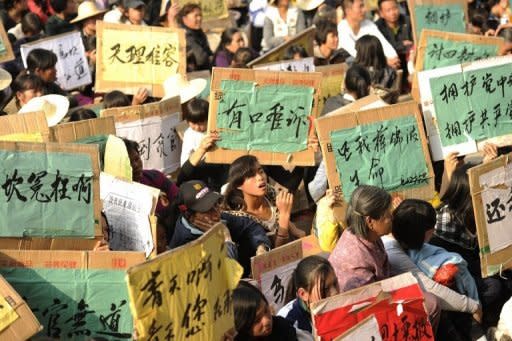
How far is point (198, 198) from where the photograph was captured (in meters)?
7.44

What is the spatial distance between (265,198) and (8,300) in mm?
3026

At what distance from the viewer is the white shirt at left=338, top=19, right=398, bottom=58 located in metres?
13.4

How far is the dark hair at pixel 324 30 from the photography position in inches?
504

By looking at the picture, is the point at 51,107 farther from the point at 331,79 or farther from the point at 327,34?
the point at 327,34

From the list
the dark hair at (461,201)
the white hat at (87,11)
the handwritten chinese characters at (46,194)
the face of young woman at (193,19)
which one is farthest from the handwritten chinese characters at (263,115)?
the white hat at (87,11)

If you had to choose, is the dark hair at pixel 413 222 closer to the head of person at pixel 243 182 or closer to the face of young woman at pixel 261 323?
the head of person at pixel 243 182

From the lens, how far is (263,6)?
1606cm

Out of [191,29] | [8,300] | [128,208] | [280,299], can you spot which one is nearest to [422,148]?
[280,299]

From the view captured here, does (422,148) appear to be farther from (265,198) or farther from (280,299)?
(280,299)

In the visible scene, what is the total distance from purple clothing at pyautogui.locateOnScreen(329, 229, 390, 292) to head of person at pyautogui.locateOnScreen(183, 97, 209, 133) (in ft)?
9.71

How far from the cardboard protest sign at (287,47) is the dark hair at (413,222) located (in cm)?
406

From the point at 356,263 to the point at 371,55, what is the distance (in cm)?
491

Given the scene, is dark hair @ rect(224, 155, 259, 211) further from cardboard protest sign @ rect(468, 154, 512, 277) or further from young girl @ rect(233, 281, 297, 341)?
young girl @ rect(233, 281, 297, 341)

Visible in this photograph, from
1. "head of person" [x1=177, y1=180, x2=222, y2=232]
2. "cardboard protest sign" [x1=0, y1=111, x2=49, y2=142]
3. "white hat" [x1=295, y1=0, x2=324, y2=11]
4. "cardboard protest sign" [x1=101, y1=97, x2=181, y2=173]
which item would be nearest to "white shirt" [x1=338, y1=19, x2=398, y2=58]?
"white hat" [x1=295, y1=0, x2=324, y2=11]
